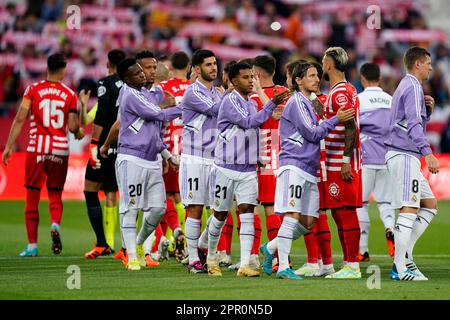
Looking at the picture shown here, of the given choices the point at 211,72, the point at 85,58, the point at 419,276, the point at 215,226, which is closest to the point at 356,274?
the point at 419,276

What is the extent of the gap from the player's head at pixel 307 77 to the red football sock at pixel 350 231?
124cm

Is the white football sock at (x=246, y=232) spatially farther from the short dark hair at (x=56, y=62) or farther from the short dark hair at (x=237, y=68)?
the short dark hair at (x=56, y=62)

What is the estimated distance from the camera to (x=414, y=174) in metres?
10.8

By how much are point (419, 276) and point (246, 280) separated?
1.67 m

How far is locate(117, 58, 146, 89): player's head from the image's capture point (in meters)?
11.6

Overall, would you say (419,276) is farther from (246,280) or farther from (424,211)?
(246,280)

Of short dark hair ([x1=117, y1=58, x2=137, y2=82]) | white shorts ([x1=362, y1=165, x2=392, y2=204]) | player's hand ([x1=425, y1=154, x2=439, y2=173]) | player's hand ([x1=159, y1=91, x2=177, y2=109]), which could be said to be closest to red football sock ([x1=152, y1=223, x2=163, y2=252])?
player's hand ([x1=159, y1=91, x2=177, y2=109])

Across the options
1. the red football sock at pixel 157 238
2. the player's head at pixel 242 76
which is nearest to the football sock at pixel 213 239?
the player's head at pixel 242 76

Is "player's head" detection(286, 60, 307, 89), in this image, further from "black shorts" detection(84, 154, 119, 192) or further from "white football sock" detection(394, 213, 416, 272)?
"black shorts" detection(84, 154, 119, 192)

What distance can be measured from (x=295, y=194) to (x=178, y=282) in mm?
1402

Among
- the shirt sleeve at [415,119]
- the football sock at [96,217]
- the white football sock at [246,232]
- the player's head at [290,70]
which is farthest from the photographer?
the football sock at [96,217]

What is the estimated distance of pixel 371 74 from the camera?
1402 cm

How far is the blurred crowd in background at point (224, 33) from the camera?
27.2 meters

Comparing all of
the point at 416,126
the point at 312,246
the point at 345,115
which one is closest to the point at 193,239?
the point at 312,246
